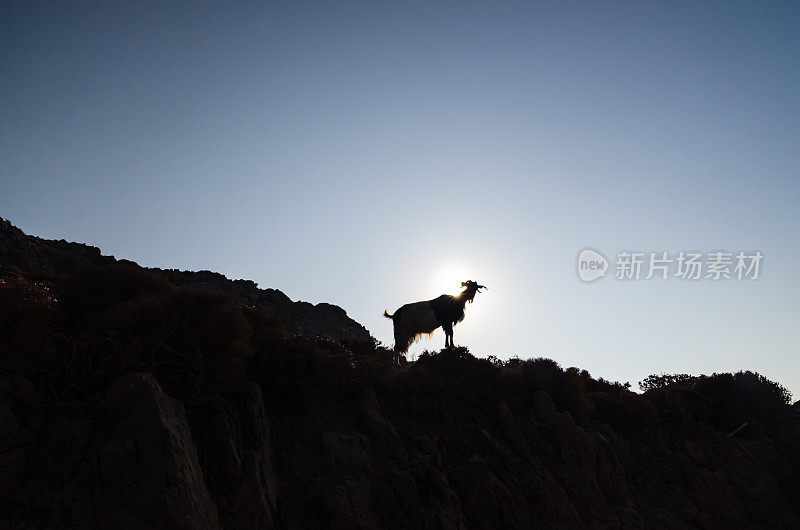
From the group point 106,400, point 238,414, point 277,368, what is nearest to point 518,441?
point 277,368

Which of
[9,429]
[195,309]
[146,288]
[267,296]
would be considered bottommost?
[9,429]

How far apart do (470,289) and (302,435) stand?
1025 cm

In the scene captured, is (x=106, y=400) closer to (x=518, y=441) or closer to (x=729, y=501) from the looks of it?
(x=518, y=441)

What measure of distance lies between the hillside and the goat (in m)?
2.12

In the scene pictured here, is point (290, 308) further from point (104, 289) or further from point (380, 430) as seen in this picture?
point (380, 430)

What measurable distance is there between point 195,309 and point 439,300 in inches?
405

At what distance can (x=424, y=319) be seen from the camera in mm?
17359

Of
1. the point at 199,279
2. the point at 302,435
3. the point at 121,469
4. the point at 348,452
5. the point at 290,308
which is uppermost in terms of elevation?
the point at 199,279

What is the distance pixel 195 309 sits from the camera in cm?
883

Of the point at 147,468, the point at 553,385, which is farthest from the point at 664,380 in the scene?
the point at 147,468

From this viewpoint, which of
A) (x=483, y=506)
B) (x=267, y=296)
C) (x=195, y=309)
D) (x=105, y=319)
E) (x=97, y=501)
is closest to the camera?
(x=97, y=501)

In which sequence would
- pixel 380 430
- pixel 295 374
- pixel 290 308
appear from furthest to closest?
1. pixel 290 308
2. pixel 380 430
3. pixel 295 374

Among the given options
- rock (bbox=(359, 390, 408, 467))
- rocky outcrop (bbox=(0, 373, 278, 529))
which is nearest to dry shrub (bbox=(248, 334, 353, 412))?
rock (bbox=(359, 390, 408, 467))

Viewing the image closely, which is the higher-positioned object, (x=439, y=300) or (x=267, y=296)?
(x=267, y=296)
